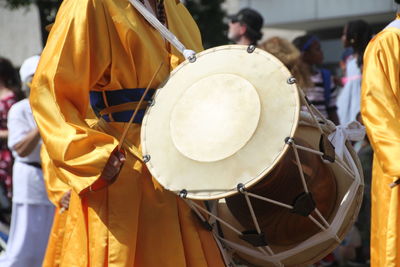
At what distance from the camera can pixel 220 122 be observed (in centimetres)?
284

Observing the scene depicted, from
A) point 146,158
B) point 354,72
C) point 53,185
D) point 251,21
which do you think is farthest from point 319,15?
point 146,158

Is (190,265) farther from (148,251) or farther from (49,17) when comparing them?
(49,17)

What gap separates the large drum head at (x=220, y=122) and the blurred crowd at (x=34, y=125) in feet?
7.22

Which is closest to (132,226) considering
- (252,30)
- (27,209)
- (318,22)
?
(27,209)

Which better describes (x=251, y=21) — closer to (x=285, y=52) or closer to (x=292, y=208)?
(x=285, y=52)

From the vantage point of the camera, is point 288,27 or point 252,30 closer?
point 252,30

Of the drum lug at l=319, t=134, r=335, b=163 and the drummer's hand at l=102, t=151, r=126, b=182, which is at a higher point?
the drummer's hand at l=102, t=151, r=126, b=182

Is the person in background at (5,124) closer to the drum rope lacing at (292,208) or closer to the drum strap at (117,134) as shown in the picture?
the drum strap at (117,134)

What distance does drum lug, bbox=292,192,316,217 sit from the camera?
291 centimetres

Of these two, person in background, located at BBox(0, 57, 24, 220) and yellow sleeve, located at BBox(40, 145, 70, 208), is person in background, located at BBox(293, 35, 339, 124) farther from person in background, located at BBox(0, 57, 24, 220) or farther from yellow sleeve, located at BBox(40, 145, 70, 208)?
yellow sleeve, located at BBox(40, 145, 70, 208)

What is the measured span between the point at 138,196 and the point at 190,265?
12.2 inches

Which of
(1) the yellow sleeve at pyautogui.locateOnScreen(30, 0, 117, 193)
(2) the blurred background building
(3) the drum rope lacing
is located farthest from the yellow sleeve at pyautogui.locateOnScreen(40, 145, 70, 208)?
(2) the blurred background building

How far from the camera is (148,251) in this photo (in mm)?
3027

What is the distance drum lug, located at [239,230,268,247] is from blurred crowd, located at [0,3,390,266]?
2.16 m
